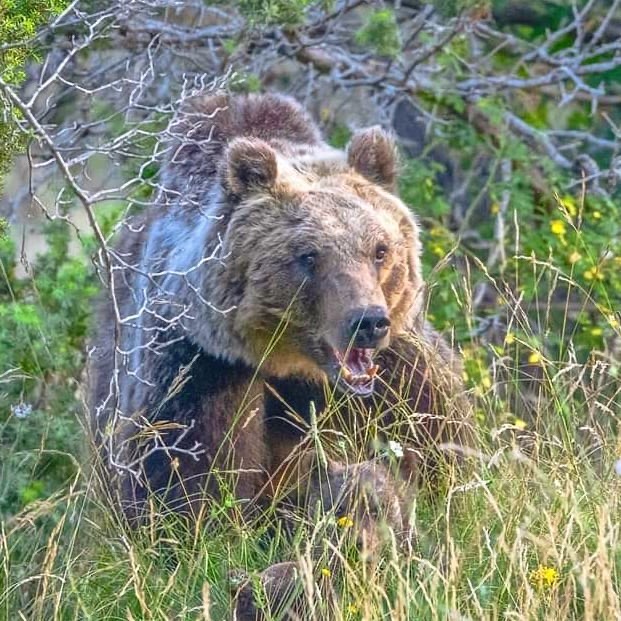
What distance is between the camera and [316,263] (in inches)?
201

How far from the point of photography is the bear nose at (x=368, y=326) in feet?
15.8

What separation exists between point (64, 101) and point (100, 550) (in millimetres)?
4060

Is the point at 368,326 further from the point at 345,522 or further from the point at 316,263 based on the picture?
the point at 345,522

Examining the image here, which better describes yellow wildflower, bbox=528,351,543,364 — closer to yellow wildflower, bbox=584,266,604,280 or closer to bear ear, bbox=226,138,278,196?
yellow wildflower, bbox=584,266,604,280

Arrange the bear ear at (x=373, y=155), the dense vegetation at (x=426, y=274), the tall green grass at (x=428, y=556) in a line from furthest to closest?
the bear ear at (x=373, y=155)
the dense vegetation at (x=426, y=274)
the tall green grass at (x=428, y=556)

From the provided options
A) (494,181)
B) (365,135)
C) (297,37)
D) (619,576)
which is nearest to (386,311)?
(365,135)

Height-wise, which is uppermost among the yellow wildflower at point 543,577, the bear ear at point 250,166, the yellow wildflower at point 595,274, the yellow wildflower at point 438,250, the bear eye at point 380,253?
the yellow wildflower at point 543,577

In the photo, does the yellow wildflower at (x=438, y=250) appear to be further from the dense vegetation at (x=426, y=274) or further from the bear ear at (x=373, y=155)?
the bear ear at (x=373, y=155)

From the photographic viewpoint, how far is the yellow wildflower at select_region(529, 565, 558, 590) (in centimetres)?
372

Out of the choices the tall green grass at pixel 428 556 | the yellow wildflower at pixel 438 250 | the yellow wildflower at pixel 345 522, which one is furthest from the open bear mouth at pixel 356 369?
the yellow wildflower at pixel 438 250

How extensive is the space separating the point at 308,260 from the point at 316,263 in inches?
1.5

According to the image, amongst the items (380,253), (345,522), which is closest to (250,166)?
(380,253)

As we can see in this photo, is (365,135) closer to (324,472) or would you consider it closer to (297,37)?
(324,472)

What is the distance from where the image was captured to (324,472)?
15.4 feet
